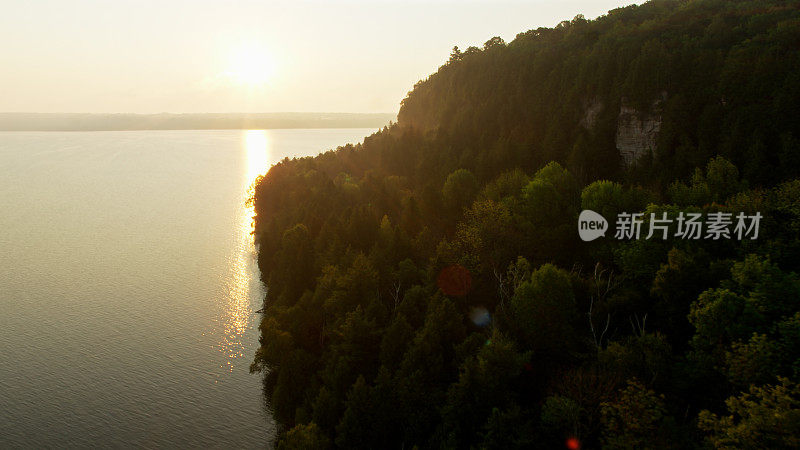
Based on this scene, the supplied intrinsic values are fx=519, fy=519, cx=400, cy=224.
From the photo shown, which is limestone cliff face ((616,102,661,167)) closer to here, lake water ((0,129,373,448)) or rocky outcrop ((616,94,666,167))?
rocky outcrop ((616,94,666,167))

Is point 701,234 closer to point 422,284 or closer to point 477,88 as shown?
point 422,284

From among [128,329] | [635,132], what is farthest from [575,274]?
[128,329]

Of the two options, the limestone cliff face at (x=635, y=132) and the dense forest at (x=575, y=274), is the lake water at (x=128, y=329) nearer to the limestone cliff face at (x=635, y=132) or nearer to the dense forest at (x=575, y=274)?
the dense forest at (x=575, y=274)

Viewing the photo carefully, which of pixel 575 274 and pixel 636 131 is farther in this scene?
pixel 636 131

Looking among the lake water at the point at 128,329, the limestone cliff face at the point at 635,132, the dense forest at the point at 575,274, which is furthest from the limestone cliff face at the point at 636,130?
the lake water at the point at 128,329

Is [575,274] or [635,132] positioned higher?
[635,132]

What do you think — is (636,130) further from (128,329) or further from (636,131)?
(128,329)

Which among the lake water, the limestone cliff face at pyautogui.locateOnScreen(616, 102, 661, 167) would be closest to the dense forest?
the limestone cliff face at pyautogui.locateOnScreen(616, 102, 661, 167)
